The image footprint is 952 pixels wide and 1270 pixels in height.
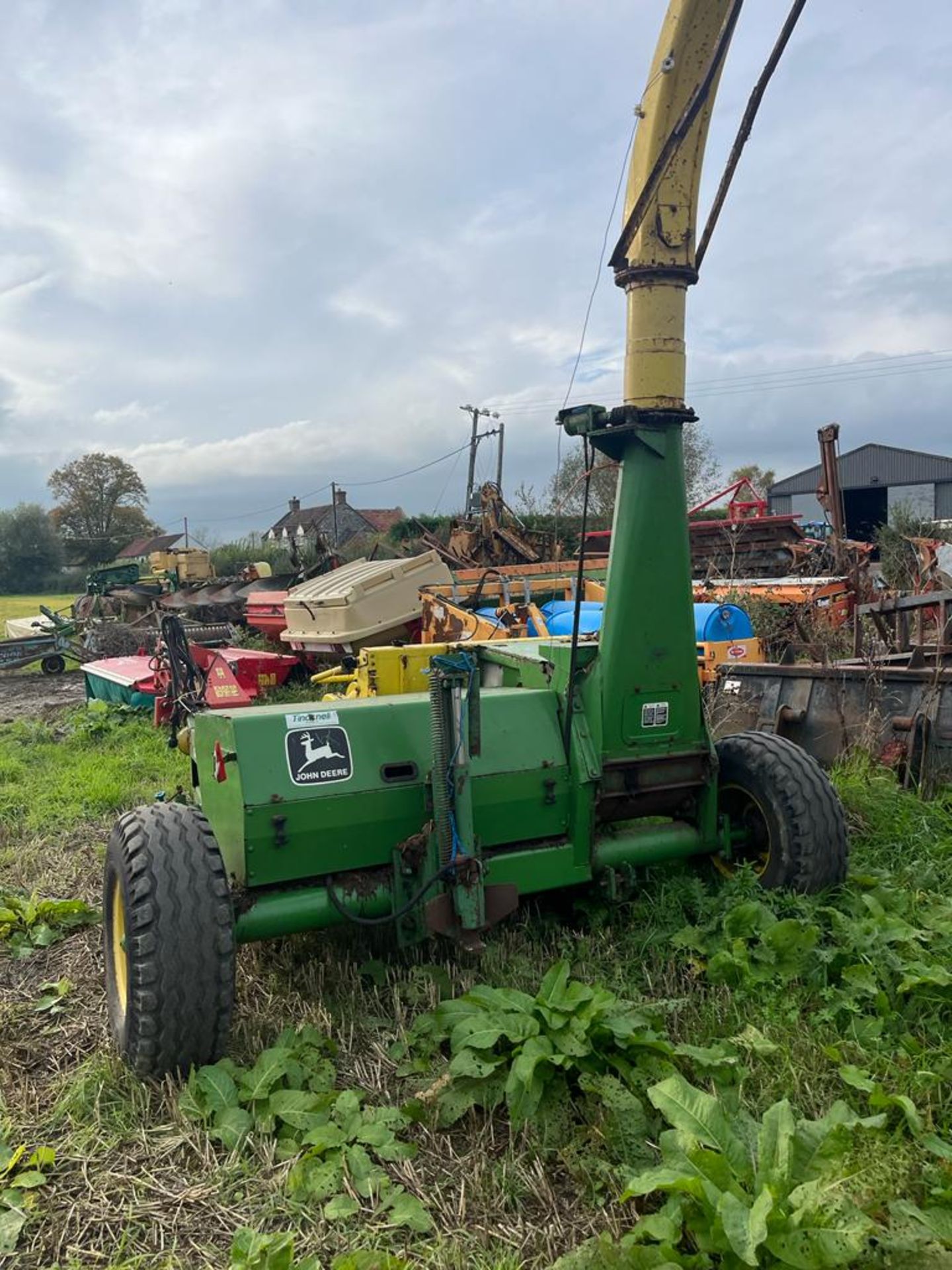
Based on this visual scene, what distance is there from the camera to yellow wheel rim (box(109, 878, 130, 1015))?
3.26 m

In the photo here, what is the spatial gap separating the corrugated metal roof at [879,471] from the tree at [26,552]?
41091 mm

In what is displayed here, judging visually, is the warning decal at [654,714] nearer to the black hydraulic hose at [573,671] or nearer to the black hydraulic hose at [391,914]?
the black hydraulic hose at [573,671]

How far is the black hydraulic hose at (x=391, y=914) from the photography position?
3.29 m

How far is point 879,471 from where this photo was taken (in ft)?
125

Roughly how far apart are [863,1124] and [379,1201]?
47.3 inches

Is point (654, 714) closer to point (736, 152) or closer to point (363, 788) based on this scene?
point (363, 788)

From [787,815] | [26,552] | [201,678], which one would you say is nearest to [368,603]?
[201,678]

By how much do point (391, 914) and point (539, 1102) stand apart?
35.7 inches

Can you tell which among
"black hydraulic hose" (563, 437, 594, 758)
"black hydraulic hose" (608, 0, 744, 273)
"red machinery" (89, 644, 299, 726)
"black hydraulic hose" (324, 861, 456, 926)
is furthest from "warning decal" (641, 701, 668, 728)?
"red machinery" (89, 644, 299, 726)

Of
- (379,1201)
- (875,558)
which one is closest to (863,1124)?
(379,1201)

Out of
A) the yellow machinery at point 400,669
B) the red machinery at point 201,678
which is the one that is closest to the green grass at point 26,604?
the red machinery at point 201,678

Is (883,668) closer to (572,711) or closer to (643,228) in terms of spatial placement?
(572,711)

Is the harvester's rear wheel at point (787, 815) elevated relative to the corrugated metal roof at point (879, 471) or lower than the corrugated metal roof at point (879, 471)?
lower

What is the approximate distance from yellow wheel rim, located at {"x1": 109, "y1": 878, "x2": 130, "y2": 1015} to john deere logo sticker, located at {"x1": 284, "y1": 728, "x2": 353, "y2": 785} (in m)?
0.69
